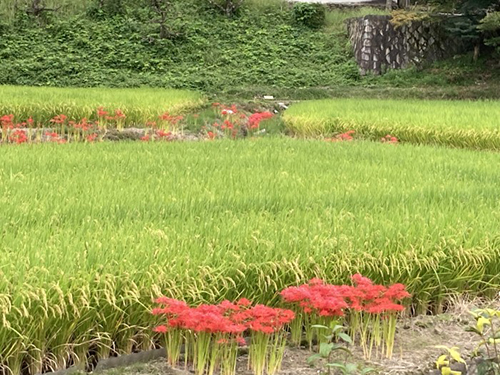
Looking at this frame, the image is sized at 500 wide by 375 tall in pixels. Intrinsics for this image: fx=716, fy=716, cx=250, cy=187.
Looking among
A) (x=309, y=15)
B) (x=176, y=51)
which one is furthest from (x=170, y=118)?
(x=309, y=15)

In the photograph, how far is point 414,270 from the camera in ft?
12.1

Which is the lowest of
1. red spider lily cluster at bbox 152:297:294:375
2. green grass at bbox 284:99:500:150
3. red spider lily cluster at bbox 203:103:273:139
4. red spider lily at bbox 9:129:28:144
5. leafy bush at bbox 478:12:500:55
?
red spider lily cluster at bbox 203:103:273:139

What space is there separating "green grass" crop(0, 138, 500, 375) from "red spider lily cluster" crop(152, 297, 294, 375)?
18 centimetres

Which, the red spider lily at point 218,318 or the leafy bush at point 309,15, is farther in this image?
the leafy bush at point 309,15

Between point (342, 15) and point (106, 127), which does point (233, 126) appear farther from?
point (342, 15)

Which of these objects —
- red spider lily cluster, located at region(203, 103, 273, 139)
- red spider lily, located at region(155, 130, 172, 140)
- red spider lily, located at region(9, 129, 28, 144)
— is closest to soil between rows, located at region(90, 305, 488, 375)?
red spider lily, located at region(155, 130, 172, 140)

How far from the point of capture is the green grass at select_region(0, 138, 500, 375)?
285 cm

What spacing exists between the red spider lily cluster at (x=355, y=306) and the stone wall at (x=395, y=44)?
1293 centimetres

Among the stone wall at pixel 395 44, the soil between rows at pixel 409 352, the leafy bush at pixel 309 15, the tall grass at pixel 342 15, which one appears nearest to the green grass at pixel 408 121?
the stone wall at pixel 395 44

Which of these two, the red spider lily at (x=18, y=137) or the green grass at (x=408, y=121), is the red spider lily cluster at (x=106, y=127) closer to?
the red spider lily at (x=18, y=137)

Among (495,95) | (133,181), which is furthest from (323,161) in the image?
(495,95)

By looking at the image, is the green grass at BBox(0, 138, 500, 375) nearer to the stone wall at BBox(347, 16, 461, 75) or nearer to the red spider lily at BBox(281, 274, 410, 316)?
the red spider lily at BBox(281, 274, 410, 316)

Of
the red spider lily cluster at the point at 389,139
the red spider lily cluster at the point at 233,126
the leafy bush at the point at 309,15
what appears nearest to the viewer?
the red spider lily cluster at the point at 389,139

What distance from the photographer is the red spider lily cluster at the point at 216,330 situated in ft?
8.53
